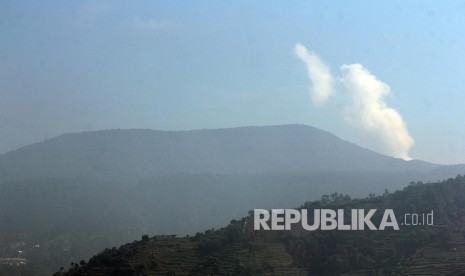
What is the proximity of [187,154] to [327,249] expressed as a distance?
391ft

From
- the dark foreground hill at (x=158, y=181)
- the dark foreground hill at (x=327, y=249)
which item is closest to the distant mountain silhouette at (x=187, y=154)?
the dark foreground hill at (x=158, y=181)

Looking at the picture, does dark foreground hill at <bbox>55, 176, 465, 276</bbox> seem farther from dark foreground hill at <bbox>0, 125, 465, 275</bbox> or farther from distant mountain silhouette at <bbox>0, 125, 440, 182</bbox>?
distant mountain silhouette at <bbox>0, 125, 440, 182</bbox>

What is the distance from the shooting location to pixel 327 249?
91.5 ft

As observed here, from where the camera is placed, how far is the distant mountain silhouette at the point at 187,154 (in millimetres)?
125688

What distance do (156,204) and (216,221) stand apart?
19012 millimetres

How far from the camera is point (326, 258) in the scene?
89.6 feet

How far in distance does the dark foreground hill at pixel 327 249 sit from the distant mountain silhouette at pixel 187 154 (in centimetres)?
8577

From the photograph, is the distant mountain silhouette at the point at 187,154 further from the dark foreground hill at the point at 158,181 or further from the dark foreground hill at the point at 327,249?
the dark foreground hill at the point at 327,249

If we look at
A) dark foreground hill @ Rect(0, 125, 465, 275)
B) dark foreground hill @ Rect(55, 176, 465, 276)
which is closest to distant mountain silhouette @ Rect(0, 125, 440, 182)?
dark foreground hill @ Rect(0, 125, 465, 275)

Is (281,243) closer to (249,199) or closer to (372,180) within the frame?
(372,180)

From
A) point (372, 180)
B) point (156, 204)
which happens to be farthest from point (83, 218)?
point (372, 180)

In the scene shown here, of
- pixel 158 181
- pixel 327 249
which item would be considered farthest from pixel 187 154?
pixel 327 249

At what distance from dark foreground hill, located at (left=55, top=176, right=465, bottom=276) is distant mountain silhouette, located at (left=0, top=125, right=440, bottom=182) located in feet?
281

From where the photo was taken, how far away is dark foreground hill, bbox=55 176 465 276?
85.0ft
